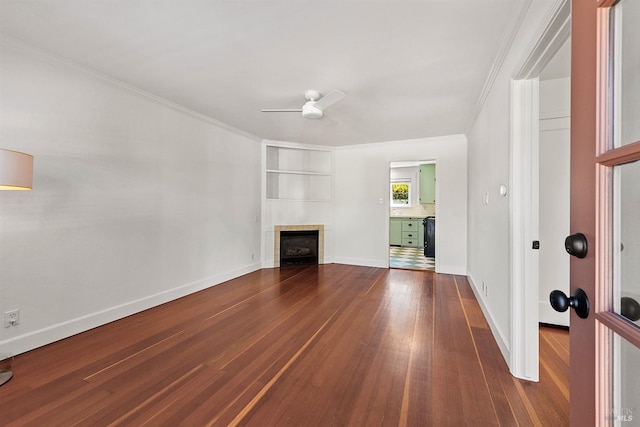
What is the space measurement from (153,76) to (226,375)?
9.00 feet

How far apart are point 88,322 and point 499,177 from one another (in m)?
3.90

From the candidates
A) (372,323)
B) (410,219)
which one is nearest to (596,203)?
(372,323)

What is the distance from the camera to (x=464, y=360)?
2.03m

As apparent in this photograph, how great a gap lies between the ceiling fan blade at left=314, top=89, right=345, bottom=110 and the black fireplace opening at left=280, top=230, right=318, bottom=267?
118 inches

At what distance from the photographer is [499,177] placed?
2.22m

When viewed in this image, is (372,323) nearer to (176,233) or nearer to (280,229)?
(176,233)

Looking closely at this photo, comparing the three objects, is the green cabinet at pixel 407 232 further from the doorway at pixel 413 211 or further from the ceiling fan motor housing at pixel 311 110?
the ceiling fan motor housing at pixel 311 110

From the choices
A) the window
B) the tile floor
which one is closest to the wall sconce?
the tile floor

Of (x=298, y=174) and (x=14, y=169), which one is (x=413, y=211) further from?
(x=14, y=169)

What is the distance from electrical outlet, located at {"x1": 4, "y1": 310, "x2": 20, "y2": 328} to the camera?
2.03 meters

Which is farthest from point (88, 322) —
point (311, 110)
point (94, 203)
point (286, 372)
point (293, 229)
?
point (293, 229)

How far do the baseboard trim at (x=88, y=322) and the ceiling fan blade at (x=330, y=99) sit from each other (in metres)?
2.81

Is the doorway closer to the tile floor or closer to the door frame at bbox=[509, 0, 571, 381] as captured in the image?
the tile floor

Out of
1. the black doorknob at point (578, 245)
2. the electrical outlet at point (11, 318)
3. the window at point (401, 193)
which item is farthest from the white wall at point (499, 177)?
the window at point (401, 193)
